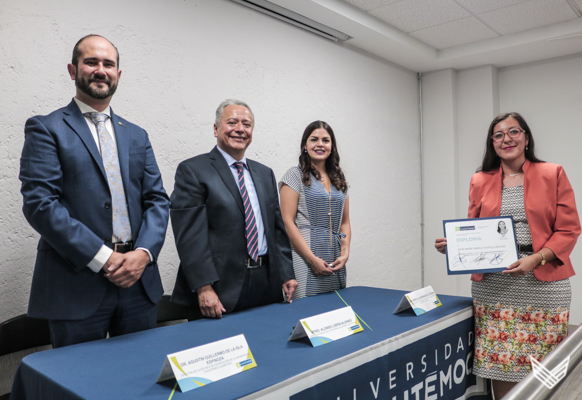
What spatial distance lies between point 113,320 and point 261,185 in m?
0.83

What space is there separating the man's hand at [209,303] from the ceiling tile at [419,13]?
9.28 feet

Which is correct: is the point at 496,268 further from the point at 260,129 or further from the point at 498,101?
the point at 498,101

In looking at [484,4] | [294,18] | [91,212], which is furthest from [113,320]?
[484,4]

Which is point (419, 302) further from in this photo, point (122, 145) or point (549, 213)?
point (122, 145)

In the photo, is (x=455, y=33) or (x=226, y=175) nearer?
(x=226, y=175)

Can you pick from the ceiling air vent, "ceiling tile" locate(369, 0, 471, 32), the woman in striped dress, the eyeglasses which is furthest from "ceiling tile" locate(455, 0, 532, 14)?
the woman in striped dress

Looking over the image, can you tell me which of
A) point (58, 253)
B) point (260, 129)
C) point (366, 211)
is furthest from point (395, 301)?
point (366, 211)

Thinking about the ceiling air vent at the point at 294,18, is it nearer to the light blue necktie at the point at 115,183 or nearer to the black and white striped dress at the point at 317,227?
the black and white striped dress at the point at 317,227

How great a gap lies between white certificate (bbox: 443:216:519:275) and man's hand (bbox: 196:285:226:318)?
38.1 inches

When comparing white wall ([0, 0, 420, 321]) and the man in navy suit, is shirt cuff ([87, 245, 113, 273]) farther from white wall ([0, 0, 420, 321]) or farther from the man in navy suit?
white wall ([0, 0, 420, 321])

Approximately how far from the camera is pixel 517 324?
188 cm

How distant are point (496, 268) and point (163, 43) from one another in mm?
2204

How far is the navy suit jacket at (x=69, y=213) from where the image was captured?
1.35 m

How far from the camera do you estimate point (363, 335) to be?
4.41ft
